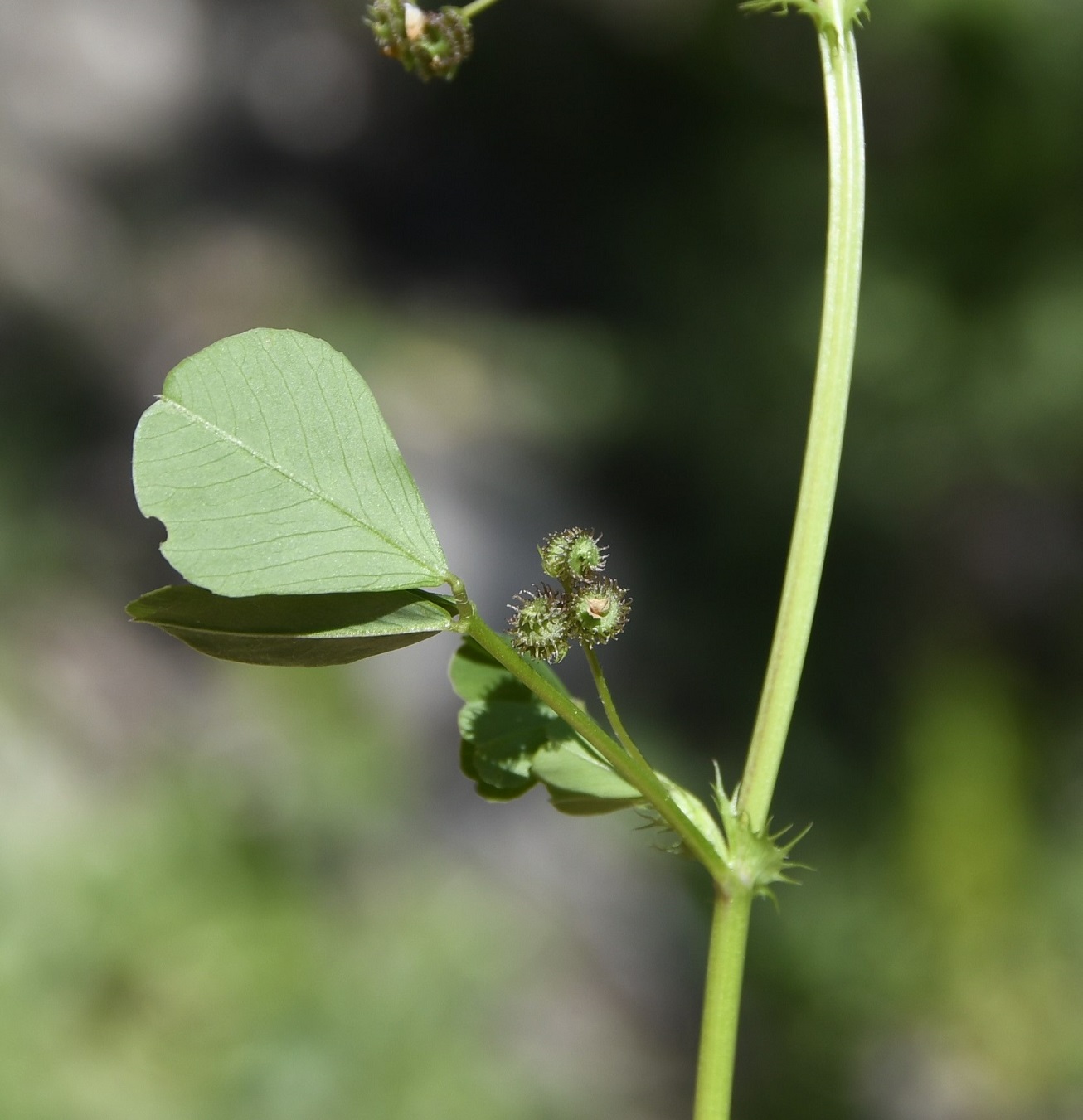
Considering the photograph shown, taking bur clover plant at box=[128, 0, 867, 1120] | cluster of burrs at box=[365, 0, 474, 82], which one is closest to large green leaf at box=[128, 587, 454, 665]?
bur clover plant at box=[128, 0, 867, 1120]

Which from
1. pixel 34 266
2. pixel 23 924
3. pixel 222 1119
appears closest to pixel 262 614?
pixel 222 1119

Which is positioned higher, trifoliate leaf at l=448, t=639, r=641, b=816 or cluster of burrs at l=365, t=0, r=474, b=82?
cluster of burrs at l=365, t=0, r=474, b=82

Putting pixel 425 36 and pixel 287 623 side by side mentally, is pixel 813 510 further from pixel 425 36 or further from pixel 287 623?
pixel 425 36

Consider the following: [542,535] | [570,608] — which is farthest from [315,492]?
[542,535]

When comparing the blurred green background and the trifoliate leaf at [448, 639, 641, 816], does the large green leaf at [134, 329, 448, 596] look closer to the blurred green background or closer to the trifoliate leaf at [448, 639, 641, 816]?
the trifoliate leaf at [448, 639, 641, 816]

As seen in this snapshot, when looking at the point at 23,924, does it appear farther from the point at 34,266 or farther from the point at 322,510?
the point at 34,266

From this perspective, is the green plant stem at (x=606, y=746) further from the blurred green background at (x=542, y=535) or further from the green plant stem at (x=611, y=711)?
the blurred green background at (x=542, y=535)

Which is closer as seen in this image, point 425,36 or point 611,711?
point 611,711

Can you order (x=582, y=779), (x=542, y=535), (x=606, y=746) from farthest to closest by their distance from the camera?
(x=542, y=535) < (x=582, y=779) < (x=606, y=746)
